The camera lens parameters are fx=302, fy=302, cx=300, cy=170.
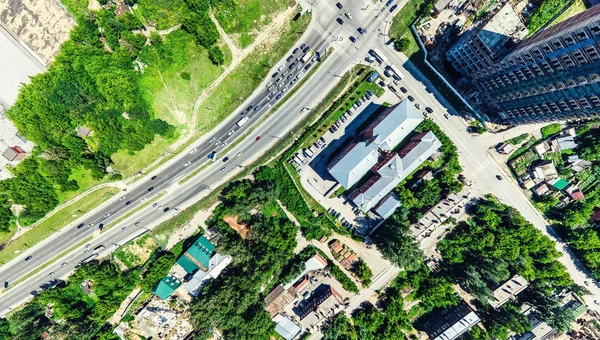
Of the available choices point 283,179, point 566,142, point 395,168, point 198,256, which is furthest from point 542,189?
point 198,256

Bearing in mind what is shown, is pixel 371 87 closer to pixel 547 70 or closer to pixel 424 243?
pixel 547 70

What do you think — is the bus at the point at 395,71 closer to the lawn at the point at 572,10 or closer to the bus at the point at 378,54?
the bus at the point at 378,54

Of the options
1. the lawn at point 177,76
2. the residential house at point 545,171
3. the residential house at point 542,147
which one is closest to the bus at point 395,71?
the residential house at point 542,147

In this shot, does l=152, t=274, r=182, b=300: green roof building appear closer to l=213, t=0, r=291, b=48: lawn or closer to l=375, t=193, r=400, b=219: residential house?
l=375, t=193, r=400, b=219: residential house

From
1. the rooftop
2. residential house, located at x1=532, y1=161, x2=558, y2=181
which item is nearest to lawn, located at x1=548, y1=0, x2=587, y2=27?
residential house, located at x1=532, y1=161, x2=558, y2=181

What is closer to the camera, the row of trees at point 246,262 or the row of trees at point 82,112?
the row of trees at point 82,112
